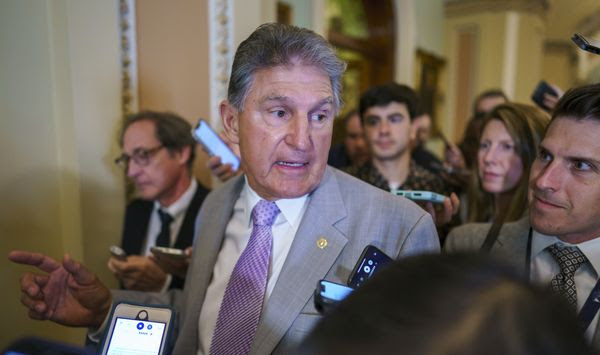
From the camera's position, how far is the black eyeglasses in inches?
66.0

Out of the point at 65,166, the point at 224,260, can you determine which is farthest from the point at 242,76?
the point at 65,166

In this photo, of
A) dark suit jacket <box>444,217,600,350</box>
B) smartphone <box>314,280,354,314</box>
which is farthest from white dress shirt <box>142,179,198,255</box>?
smartphone <box>314,280,354,314</box>

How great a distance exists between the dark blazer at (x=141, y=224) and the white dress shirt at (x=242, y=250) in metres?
0.57

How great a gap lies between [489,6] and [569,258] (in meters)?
5.92

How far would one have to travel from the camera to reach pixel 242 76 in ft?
3.13

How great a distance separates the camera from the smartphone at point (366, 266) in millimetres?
692

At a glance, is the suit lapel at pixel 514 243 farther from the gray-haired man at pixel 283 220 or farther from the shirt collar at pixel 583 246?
the gray-haired man at pixel 283 220

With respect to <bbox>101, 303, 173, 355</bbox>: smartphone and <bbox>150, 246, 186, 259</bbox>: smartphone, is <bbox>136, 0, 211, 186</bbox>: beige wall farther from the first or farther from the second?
<bbox>101, 303, 173, 355</bbox>: smartphone

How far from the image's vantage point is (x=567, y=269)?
973mm

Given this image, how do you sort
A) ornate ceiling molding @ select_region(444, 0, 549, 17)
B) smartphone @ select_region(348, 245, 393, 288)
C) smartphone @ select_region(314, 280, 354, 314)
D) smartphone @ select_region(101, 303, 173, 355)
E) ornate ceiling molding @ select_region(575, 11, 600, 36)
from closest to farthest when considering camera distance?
1. smartphone @ select_region(314, 280, 354, 314)
2. smartphone @ select_region(348, 245, 393, 288)
3. smartphone @ select_region(101, 303, 173, 355)
4. ornate ceiling molding @ select_region(444, 0, 549, 17)
5. ornate ceiling molding @ select_region(575, 11, 600, 36)

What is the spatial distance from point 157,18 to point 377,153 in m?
1.27

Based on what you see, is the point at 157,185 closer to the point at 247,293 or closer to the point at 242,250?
the point at 242,250

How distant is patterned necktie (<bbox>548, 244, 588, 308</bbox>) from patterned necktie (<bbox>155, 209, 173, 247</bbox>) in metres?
1.39

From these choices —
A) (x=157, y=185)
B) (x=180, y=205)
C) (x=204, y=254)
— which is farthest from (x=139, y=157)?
(x=204, y=254)
